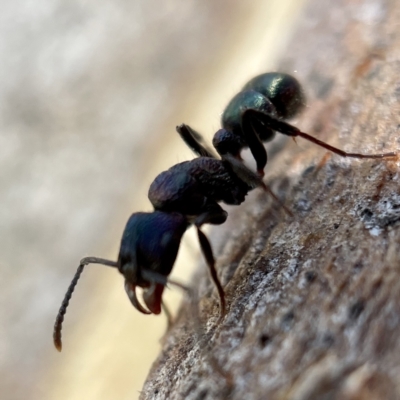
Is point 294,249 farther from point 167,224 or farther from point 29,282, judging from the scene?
point 29,282

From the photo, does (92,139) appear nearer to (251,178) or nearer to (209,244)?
(251,178)

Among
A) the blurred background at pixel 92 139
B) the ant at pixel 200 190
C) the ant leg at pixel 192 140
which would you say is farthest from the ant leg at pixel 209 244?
the blurred background at pixel 92 139

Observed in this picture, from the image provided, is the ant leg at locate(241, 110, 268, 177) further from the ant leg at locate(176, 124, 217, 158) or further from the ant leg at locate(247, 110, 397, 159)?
the ant leg at locate(176, 124, 217, 158)

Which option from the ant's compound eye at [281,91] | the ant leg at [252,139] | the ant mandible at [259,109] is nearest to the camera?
the ant leg at [252,139]

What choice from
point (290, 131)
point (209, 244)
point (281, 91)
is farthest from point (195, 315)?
point (281, 91)

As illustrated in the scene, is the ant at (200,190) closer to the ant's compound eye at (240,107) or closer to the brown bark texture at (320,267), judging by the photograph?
the ant's compound eye at (240,107)

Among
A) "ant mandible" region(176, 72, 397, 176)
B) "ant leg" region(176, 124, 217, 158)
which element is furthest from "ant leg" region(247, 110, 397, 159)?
"ant leg" region(176, 124, 217, 158)
